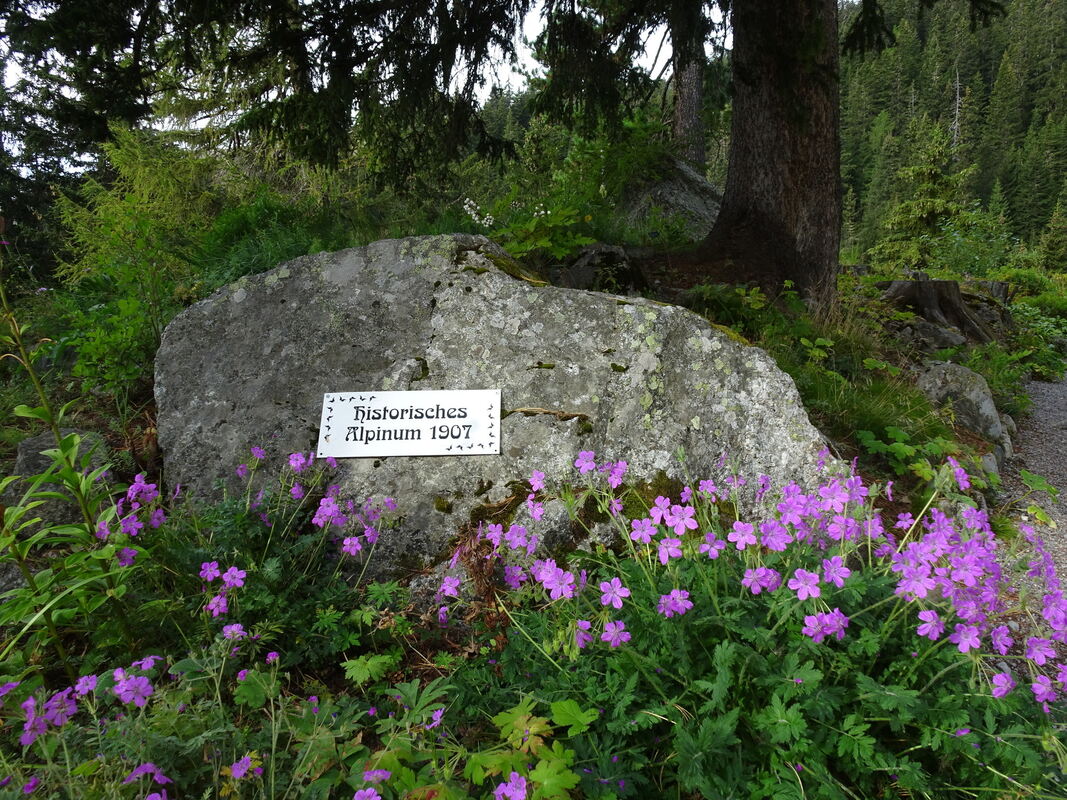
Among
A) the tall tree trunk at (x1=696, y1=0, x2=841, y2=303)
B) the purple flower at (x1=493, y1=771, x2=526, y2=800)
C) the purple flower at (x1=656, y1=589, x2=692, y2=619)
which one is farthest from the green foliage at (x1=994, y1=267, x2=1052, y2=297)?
the purple flower at (x1=493, y1=771, x2=526, y2=800)

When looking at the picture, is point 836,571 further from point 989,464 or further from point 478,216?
point 478,216

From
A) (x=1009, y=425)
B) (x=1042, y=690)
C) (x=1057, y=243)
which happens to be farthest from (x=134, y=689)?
(x=1057, y=243)

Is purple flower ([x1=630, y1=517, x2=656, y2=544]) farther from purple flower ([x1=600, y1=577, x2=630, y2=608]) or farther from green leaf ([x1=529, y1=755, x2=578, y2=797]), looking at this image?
green leaf ([x1=529, y1=755, x2=578, y2=797])

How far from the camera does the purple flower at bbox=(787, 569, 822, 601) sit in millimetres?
1446

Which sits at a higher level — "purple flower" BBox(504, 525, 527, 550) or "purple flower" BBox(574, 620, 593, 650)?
"purple flower" BBox(504, 525, 527, 550)

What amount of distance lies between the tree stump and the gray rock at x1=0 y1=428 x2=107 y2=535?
7503 mm

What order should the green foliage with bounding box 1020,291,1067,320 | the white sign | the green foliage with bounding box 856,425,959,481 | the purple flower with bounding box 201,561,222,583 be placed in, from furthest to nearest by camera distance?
the green foliage with bounding box 1020,291,1067,320 < the green foliage with bounding box 856,425,959,481 < the white sign < the purple flower with bounding box 201,561,222,583

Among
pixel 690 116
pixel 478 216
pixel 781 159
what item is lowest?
pixel 478 216

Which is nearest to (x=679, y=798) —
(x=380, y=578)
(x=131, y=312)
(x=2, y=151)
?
(x=380, y=578)

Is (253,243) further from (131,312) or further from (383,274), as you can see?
(383,274)

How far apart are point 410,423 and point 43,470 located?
190cm

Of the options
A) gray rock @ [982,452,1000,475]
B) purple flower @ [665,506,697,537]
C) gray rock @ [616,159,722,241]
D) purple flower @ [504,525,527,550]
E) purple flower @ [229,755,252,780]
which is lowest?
gray rock @ [982,452,1000,475]

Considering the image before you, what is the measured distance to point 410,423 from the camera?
302 centimetres

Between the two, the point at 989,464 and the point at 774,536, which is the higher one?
the point at 774,536
